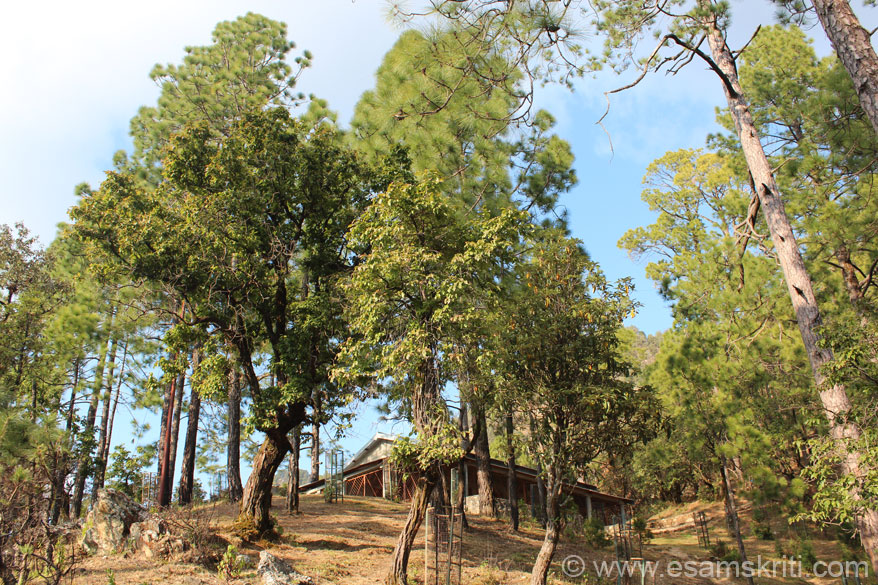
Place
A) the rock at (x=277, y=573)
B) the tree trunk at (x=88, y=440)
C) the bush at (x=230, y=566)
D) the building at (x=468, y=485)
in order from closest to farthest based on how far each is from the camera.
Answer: the rock at (x=277, y=573)
the bush at (x=230, y=566)
the tree trunk at (x=88, y=440)
the building at (x=468, y=485)

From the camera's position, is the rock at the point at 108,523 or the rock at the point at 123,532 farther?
the rock at the point at 108,523

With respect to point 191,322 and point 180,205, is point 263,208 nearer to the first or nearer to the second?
point 180,205

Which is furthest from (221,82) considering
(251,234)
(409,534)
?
(409,534)

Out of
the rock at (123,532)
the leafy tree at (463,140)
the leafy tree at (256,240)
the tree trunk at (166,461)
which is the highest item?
the leafy tree at (463,140)

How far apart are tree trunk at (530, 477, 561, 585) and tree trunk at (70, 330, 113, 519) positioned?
31.1 feet

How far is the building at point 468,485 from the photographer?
22.7 m

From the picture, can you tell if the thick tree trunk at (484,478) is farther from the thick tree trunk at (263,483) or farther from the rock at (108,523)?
the rock at (108,523)

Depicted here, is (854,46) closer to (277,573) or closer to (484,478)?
(277,573)

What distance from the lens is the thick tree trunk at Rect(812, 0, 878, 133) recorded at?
673 centimetres

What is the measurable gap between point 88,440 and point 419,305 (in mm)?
9496

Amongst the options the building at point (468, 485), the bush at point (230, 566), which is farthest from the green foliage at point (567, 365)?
the building at point (468, 485)

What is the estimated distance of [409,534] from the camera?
906cm

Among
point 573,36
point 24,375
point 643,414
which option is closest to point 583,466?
point 643,414

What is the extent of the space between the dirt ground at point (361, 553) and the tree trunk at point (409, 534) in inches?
16.0
